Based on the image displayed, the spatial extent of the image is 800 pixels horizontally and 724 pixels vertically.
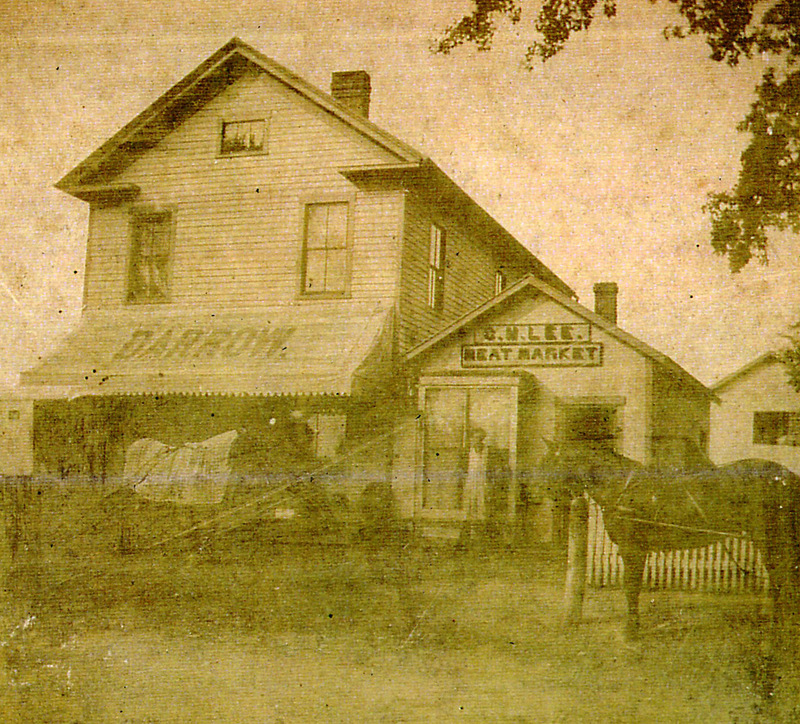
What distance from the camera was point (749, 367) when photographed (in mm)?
3537

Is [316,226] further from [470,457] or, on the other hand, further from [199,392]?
[470,457]

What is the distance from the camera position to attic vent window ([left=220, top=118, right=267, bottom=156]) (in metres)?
4.40

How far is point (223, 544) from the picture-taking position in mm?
3883

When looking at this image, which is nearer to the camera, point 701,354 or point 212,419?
point 701,354

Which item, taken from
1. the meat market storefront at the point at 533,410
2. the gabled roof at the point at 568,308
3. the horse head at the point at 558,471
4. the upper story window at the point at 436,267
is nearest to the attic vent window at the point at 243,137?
the upper story window at the point at 436,267

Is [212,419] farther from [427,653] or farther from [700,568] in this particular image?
[700,568]

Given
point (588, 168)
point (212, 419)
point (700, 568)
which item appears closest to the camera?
point (700, 568)

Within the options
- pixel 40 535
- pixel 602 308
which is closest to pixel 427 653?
pixel 602 308

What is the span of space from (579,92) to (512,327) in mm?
1345

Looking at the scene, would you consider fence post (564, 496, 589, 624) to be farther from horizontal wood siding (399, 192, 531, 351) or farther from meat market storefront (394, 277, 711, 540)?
horizontal wood siding (399, 192, 531, 351)

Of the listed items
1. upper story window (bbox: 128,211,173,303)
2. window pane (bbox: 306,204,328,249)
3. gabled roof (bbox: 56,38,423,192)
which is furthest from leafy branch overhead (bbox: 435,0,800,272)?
upper story window (bbox: 128,211,173,303)

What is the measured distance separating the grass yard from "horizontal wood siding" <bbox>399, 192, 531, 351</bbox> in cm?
133

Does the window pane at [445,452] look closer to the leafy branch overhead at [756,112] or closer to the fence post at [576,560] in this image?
the fence post at [576,560]

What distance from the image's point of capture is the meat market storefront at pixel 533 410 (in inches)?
137
